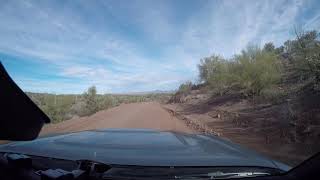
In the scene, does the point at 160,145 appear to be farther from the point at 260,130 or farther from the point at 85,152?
the point at 260,130

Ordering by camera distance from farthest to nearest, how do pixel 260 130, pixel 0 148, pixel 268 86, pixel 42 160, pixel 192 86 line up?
pixel 192 86
pixel 268 86
pixel 260 130
pixel 0 148
pixel 42 160

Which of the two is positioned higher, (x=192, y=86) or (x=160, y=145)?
(x=192, y=86)

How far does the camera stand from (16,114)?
1892 millimetres

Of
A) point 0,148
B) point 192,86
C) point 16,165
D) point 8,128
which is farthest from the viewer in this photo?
point 192,86

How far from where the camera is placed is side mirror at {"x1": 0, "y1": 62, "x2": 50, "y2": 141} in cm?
182

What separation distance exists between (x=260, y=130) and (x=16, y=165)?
2255 centimetres

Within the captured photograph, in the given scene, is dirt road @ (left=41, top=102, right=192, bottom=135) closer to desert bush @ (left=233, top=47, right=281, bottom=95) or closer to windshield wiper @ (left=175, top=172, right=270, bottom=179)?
desert bush @ (left=233, top=47, right=281, bottom=95)

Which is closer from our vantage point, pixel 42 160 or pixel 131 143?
pixel 42 160

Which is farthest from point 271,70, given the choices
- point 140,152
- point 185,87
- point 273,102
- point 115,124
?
point 185,87

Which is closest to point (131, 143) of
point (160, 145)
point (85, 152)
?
point (160, 145)

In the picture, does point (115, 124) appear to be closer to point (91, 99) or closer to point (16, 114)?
point (16, 114)

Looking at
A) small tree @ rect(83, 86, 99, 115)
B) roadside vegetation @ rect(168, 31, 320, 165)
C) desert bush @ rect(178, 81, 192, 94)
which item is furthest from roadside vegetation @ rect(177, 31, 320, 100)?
desert bush @ rect(178, 81, 192, 94)

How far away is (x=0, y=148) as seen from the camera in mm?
3307

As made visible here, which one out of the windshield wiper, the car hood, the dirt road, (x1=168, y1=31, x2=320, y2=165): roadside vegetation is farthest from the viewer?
→ the dirt road
